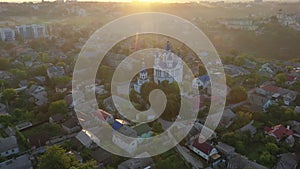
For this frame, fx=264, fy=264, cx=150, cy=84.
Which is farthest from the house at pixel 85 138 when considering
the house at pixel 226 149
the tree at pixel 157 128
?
the house at pixel 226 149

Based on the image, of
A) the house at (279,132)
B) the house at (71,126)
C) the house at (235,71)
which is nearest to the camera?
the house at (279,132)

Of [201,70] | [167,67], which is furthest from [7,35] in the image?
[201,70]

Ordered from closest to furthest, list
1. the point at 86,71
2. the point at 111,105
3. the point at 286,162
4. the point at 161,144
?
the point at 286,162 → the point at 161,144 → the point at 111,105 → the point at 86,71

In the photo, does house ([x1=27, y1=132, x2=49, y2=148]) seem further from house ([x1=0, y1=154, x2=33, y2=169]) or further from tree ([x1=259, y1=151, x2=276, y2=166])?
tree ([x1=259, y1=151, x2=276, y2=166])

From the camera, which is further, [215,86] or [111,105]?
[215,86]

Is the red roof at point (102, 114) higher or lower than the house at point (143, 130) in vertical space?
higher

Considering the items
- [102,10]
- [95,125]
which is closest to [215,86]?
[95,125]

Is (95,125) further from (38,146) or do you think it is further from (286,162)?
(286,162)

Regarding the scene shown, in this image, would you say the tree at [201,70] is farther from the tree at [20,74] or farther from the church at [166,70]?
the tree at [20,74]

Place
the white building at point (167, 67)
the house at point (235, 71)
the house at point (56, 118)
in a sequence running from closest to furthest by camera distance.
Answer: the house at point (56, 118)
the white building at point (167, 67)
the house at point (235, 71)
